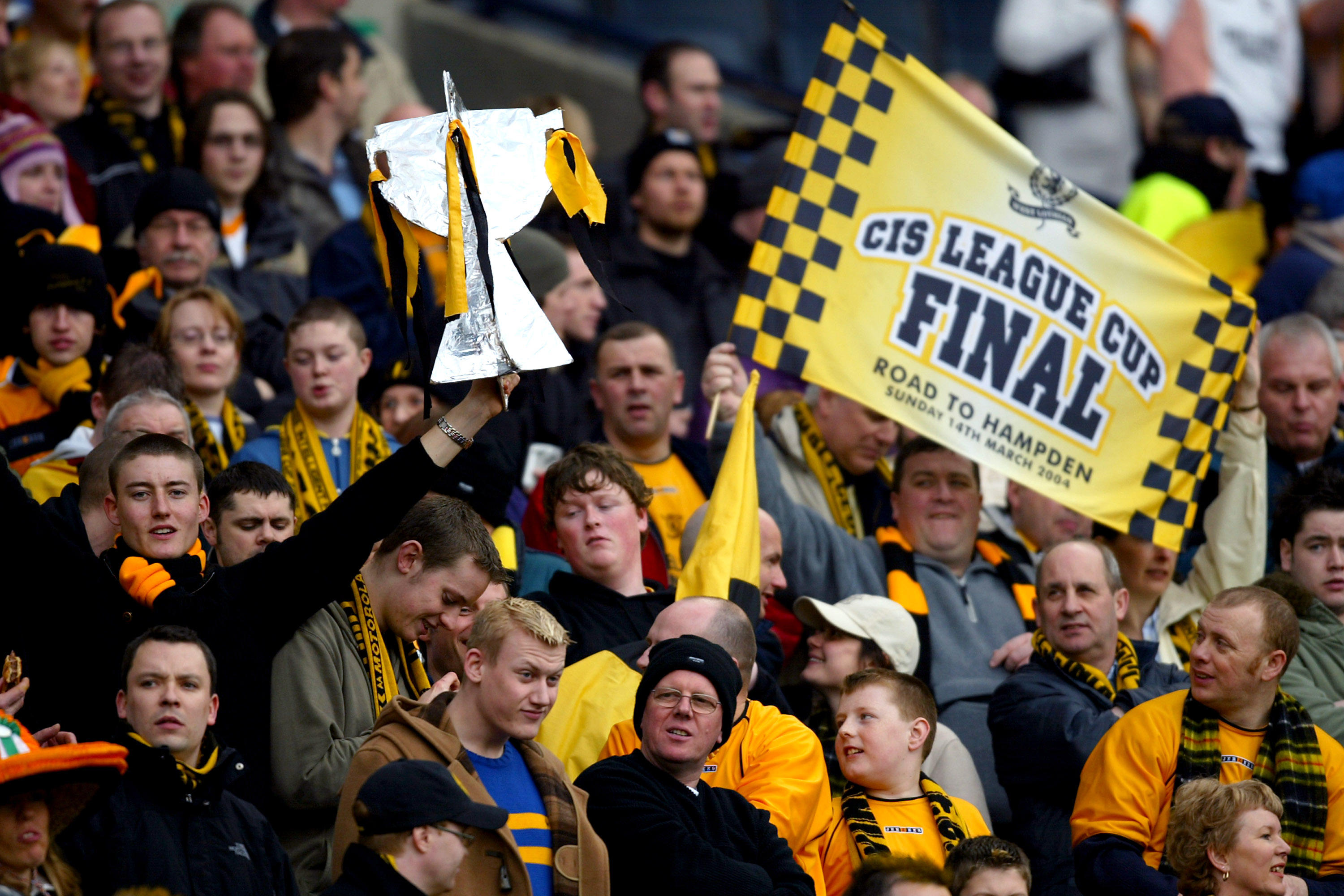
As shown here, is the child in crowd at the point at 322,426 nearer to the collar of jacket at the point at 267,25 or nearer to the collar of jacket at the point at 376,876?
the collar of jacket at the point at 376,876

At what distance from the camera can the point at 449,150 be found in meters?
5.30

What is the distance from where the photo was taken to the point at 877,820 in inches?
231

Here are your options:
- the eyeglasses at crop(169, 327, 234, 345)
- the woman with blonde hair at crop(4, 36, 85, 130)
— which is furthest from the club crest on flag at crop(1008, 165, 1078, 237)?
the woman with blonde hair at crop(4, 36, 85, 130)

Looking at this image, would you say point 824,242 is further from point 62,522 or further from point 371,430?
point 62,522

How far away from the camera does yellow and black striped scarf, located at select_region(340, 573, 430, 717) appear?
5719mm

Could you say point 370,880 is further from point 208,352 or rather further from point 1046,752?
point 208,352

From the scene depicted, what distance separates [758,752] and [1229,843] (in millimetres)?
1361

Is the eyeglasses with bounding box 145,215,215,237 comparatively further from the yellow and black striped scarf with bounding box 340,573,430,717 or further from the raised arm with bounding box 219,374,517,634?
the raised arm with bounding box 219,374,517,634

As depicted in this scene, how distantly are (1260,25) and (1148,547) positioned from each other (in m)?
5.92

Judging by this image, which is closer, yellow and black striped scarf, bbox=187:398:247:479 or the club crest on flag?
yellow and black striped scarf, bbox=187:398:247:479

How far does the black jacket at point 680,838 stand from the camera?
16.8ft

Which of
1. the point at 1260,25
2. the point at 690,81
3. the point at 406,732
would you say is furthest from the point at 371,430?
the point at 1260,25

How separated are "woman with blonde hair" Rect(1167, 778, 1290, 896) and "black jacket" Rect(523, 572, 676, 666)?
1.74 meters

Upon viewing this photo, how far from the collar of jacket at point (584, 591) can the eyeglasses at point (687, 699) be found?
1.18 m
